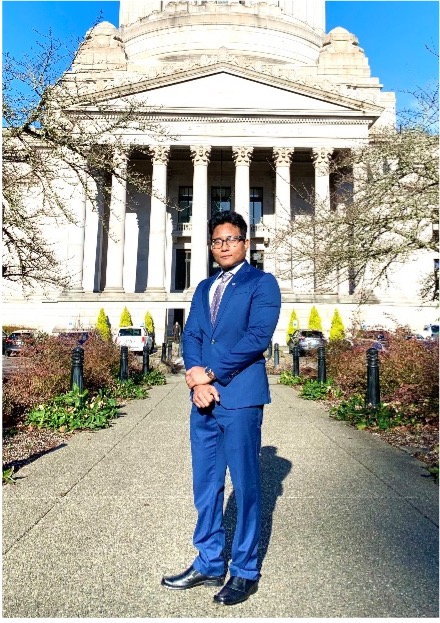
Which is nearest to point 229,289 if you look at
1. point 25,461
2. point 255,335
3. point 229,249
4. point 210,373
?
point 229,249

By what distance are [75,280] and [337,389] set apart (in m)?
28.1

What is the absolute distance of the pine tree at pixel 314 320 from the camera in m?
34.9

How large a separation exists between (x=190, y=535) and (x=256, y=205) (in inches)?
1642

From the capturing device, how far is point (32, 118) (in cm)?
855

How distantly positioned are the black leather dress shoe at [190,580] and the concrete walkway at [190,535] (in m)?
0.04

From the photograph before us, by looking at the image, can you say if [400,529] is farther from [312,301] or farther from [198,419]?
[312,301]

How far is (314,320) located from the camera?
115ft

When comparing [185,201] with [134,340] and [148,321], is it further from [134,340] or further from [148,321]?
[134,340]

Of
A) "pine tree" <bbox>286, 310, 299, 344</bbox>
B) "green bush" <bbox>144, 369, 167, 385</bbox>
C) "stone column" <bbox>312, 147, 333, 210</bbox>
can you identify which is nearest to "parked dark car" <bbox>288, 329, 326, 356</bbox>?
"pine tree" <bbox>286, 310, 299, 344</bbox>

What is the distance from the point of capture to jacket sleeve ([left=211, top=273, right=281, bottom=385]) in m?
3.29

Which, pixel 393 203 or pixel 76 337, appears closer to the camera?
pixel 393 203

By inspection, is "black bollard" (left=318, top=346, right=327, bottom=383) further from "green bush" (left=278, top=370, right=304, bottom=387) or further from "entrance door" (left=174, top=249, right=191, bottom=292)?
"entrance door" (left=174, top=249, right=191, bottom=292)

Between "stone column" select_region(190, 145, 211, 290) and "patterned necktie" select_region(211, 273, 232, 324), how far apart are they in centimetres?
3383

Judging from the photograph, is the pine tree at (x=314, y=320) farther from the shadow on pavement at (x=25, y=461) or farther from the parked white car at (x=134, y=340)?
the shadow on pavement at (x=25, y=461)
